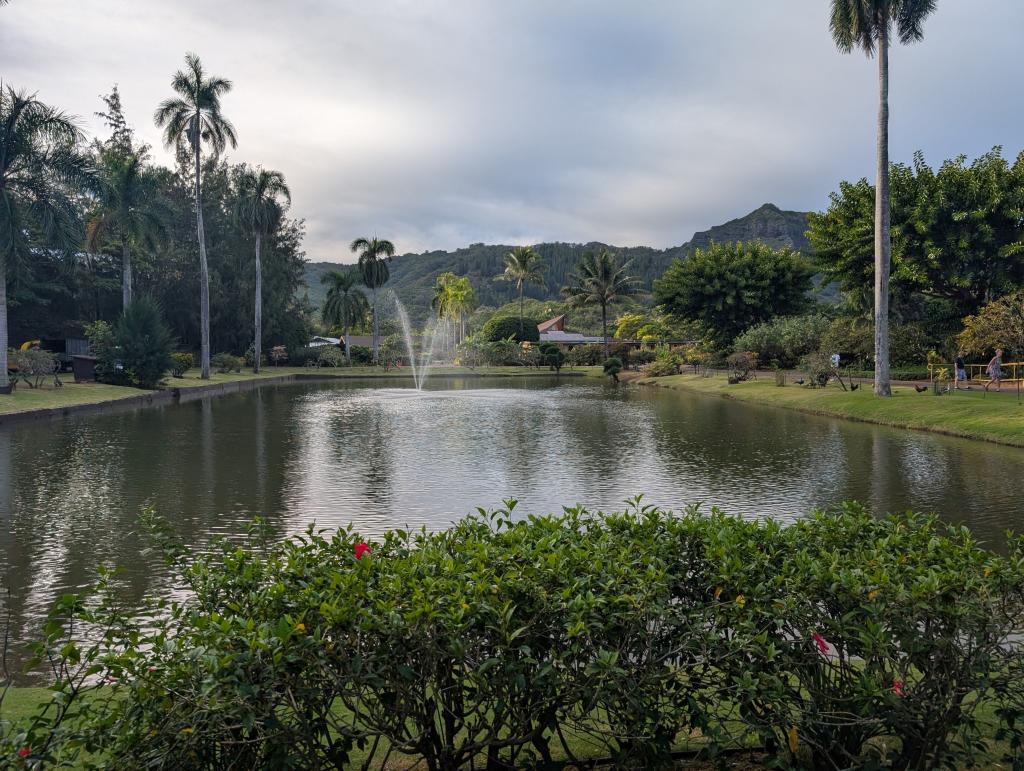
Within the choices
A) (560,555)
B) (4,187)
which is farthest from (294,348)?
(560,555)

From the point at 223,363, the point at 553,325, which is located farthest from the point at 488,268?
the point at 223,363

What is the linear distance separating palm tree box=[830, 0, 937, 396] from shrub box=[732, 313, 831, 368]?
50.9ft

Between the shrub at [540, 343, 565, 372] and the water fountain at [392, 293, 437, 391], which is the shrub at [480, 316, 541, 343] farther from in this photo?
the shrub at [540, 343, 565, 372]

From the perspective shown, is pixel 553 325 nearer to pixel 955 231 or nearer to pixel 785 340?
pixel 785 340

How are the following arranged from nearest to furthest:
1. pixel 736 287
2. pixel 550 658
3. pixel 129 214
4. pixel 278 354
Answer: pixel 550 658
pixel 129 214
pixel 736 287
pixel 278 354

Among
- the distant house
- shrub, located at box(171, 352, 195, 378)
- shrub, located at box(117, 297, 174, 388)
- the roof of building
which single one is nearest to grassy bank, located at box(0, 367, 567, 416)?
shrub, located at box(171, 352, 195, 378)

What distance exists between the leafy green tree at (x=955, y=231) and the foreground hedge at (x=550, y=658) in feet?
113

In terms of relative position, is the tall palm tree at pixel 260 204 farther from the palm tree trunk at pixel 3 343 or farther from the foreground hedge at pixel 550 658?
the foreground hedge at pixel 550 658

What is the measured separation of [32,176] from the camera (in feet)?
88.4

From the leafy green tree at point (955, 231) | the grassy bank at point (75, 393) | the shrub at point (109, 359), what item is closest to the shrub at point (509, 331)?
the grassy bank at point (75, 393)

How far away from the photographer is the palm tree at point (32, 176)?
84.5ft

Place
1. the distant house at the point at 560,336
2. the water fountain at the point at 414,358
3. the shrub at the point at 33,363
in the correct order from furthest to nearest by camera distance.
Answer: the distant house at the point at 560,336, the water fountain at the point at 414,358, the shrub at the point at 33,363

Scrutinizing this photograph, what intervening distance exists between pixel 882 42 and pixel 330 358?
163 feet

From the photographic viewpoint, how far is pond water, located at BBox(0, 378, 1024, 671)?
29.2 feet
